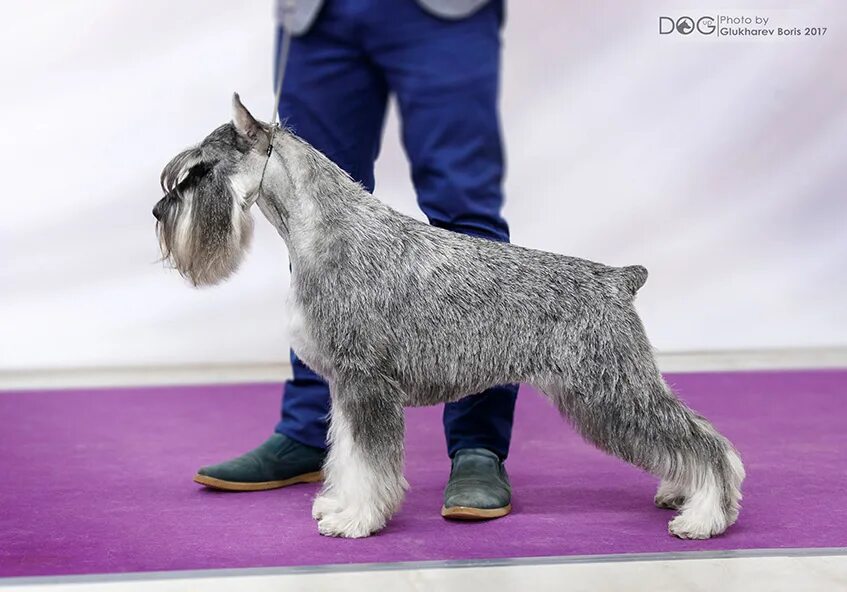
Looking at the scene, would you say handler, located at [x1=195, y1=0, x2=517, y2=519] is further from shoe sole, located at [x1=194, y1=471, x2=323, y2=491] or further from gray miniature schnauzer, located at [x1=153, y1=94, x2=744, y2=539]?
gray miniature schnauzer, located at [x1=153, y1=94, x2=744, y2=539]

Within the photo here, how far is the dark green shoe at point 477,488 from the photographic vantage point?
2.63 metres

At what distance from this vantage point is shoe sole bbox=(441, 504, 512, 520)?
2623mm

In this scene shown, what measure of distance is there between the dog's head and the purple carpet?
0.67 m

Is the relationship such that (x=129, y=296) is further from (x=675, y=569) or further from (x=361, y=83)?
(x=675, y=569)

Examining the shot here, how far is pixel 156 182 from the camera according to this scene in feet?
13.1

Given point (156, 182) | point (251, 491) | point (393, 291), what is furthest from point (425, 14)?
point (156, 182)

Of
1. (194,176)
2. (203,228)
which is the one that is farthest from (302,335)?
(194,176)

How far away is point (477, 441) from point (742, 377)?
5.80 ft

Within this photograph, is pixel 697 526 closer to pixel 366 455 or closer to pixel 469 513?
pixel 469 513

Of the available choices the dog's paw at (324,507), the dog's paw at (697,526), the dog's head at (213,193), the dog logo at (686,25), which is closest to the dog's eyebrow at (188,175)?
the dog's head at (213,193)

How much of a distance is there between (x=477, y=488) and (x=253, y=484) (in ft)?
2.18

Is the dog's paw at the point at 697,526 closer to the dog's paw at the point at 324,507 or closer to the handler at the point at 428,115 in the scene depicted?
the handler at the point at 428,115

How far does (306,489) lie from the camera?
299 centimetres

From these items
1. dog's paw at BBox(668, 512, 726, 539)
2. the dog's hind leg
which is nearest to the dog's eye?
the dog's hind leg
